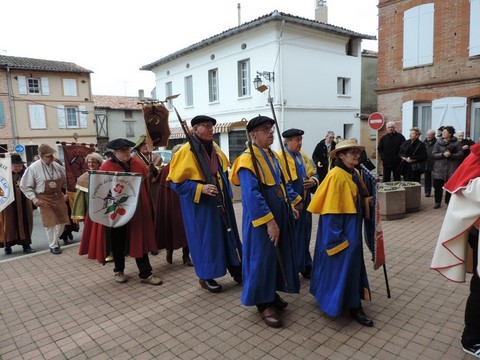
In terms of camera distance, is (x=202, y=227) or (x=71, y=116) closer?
(x=202, y=227)

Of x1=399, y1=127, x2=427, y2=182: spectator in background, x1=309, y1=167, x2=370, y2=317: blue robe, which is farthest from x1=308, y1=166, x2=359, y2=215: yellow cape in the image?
x1=399, y1=127, x2=427, y2=182: spectator in background

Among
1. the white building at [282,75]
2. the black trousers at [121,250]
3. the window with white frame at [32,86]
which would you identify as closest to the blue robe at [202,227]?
the black trousers at [121,250]

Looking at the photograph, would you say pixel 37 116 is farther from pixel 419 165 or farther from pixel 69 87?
pixel 419 165

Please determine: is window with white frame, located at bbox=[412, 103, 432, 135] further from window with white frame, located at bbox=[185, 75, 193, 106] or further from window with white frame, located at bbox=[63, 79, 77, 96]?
window with white frame, located at bbox=[63, 79, 77, 96]

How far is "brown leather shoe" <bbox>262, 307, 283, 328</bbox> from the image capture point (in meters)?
3.41

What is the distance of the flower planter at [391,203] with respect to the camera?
738 centimetres

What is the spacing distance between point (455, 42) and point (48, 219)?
12516 mm

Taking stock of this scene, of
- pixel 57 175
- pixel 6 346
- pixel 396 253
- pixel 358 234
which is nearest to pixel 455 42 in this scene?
pixel 396 253

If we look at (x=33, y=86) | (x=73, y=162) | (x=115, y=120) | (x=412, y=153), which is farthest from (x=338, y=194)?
(x=115, y=120)

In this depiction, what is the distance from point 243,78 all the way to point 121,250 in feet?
47.4

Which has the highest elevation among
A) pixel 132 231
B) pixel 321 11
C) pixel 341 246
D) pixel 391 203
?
pixel 321 11

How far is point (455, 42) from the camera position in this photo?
11.7 meters

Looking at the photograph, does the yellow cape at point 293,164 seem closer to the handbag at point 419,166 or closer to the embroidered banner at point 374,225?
the embroidered banner at point 374,225

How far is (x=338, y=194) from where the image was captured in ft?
10.6
